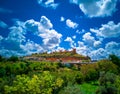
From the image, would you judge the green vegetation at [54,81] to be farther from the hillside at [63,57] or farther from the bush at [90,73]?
the hillside at [63,57]

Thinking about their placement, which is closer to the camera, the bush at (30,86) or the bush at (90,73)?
the bush at (30,86)

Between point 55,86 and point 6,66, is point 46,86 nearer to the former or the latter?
point 55,86

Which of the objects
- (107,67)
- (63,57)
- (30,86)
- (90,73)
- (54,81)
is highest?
(63,57)

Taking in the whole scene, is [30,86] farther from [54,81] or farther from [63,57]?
[63,57]

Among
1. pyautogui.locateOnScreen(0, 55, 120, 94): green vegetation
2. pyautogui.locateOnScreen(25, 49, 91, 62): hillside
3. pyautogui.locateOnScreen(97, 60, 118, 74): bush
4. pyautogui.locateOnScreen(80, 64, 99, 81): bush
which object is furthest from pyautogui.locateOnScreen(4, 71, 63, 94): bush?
pyautogui.locateOnScreen(25, 49, 91, 62): hillside

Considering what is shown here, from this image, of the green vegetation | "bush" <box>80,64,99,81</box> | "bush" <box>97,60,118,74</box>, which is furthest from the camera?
"bush" <box>80,64,99,81</box>

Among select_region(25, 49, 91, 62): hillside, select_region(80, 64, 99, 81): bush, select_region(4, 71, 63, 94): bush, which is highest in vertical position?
select_region(25, 49, 91, 62): hillside

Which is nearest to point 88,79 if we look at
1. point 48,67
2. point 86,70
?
point 86,70

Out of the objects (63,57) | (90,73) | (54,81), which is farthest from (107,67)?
(63,57)

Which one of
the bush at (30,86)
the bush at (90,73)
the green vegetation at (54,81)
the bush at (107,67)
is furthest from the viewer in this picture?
the bush at (90,73)

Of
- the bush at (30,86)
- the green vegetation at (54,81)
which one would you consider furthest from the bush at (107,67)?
the bush at (30,86)

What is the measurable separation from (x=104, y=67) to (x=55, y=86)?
1693 inches

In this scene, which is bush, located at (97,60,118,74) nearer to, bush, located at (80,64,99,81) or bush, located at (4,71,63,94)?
bush, located at (80,64,99,81)

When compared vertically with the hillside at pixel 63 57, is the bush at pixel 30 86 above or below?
below
